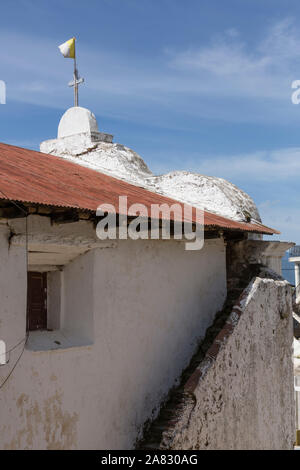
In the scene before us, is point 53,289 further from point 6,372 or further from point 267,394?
point 267,394

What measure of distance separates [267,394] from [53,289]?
430cm

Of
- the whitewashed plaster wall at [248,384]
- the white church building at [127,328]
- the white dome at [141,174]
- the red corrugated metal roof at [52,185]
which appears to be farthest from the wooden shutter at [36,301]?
the white dome at [141,174]

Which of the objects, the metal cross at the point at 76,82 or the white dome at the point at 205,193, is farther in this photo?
the metal cross at the point at 76,82

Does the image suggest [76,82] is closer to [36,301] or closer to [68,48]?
[68,48]

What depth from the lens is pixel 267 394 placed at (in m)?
8.92

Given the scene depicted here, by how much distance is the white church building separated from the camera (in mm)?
5590

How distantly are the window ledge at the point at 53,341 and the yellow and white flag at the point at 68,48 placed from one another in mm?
7849

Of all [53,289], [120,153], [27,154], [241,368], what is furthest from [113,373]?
[120,153]

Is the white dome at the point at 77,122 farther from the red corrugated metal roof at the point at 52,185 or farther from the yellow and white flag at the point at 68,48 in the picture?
the red corrugated metal roof at the point at 52,185

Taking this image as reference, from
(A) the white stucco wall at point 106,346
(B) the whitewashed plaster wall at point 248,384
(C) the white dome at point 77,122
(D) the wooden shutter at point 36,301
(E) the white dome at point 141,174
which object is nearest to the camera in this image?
(A) the white stucco wall at point 106,346

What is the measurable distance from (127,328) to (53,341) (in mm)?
1059

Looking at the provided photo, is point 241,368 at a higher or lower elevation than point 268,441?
higher

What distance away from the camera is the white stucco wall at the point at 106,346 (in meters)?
5.50

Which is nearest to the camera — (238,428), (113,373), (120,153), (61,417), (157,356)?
(61,417)
